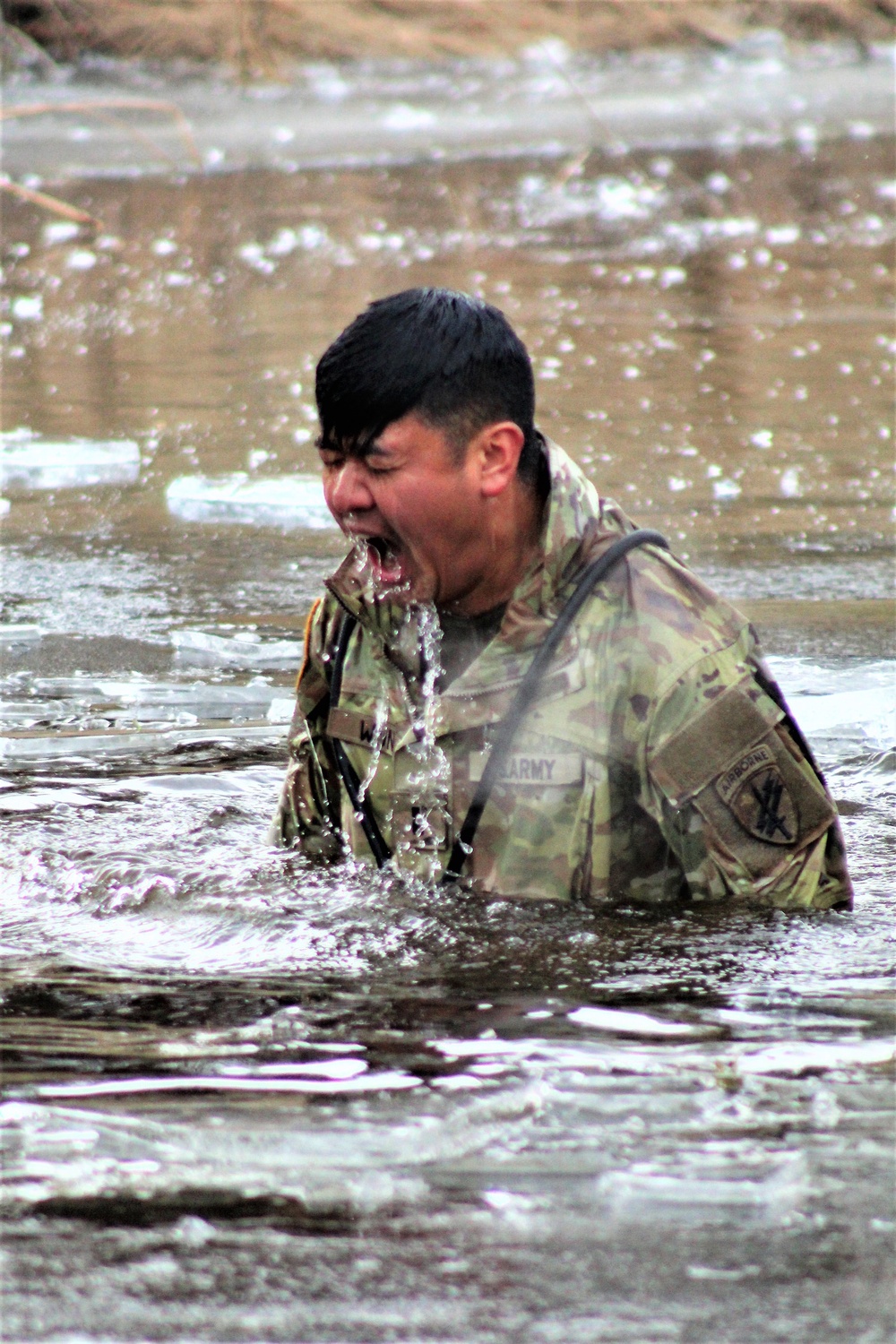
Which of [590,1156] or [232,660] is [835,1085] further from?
[232,660]

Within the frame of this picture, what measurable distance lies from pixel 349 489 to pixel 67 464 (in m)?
4.70

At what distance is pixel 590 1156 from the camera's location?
86.4 inches

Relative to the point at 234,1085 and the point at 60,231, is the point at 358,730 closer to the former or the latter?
the point at 234,1085

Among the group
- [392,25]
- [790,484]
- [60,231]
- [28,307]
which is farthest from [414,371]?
[392,25]

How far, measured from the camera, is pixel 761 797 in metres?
2.86

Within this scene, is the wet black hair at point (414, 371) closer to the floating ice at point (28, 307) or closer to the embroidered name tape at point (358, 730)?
the embroidered name tape at point (358, 730)

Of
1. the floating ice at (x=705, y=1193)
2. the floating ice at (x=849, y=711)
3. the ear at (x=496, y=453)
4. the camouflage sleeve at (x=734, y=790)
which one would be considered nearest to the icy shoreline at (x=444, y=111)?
the floating ice at (x=849, y=711)

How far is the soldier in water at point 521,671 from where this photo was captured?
2.82 metres

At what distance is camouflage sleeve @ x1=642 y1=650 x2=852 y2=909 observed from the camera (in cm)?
283

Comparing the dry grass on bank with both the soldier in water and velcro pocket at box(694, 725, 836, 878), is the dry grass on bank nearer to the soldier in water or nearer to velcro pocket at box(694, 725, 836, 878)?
the soldier in water

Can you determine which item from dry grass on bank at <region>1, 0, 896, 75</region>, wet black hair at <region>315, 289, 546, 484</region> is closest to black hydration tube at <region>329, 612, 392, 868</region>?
wet black hair at <region>315, 289, 546, 484</region>


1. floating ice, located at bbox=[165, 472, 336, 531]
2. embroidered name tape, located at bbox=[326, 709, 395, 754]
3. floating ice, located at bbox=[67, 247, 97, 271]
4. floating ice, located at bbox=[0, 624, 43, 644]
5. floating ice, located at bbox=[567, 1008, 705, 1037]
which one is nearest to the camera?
floating ice, located at bbox=[567, 1008, 705, 1037]

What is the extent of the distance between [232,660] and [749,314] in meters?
5.82

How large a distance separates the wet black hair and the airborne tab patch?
2.24 ft
